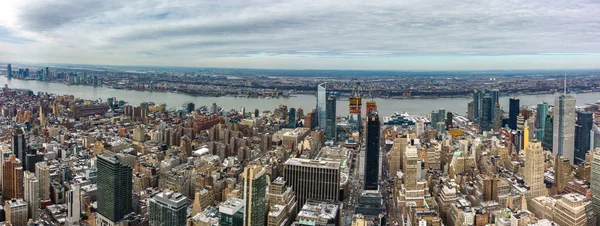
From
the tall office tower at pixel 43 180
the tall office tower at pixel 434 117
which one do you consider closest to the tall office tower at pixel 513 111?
the tall office tower at pixel 434 117

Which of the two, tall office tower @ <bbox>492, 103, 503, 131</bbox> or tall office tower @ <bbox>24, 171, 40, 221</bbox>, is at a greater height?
tall office tower @ <bbox>492, 103, 503, 131</bbox>

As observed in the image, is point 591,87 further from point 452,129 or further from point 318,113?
point 318,113

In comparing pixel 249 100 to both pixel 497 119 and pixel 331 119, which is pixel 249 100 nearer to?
pixel 331 119

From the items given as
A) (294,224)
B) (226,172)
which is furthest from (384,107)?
(294,224)

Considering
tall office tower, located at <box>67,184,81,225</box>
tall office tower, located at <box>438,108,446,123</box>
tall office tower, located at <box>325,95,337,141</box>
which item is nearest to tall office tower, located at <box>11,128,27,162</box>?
tall office tower, located at <box>67,184,81,225</box>

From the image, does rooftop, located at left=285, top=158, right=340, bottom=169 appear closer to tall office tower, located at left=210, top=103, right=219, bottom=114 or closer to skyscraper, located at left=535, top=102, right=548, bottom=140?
skyscraper, located at left=535, top=102, right=548, bottom=140
